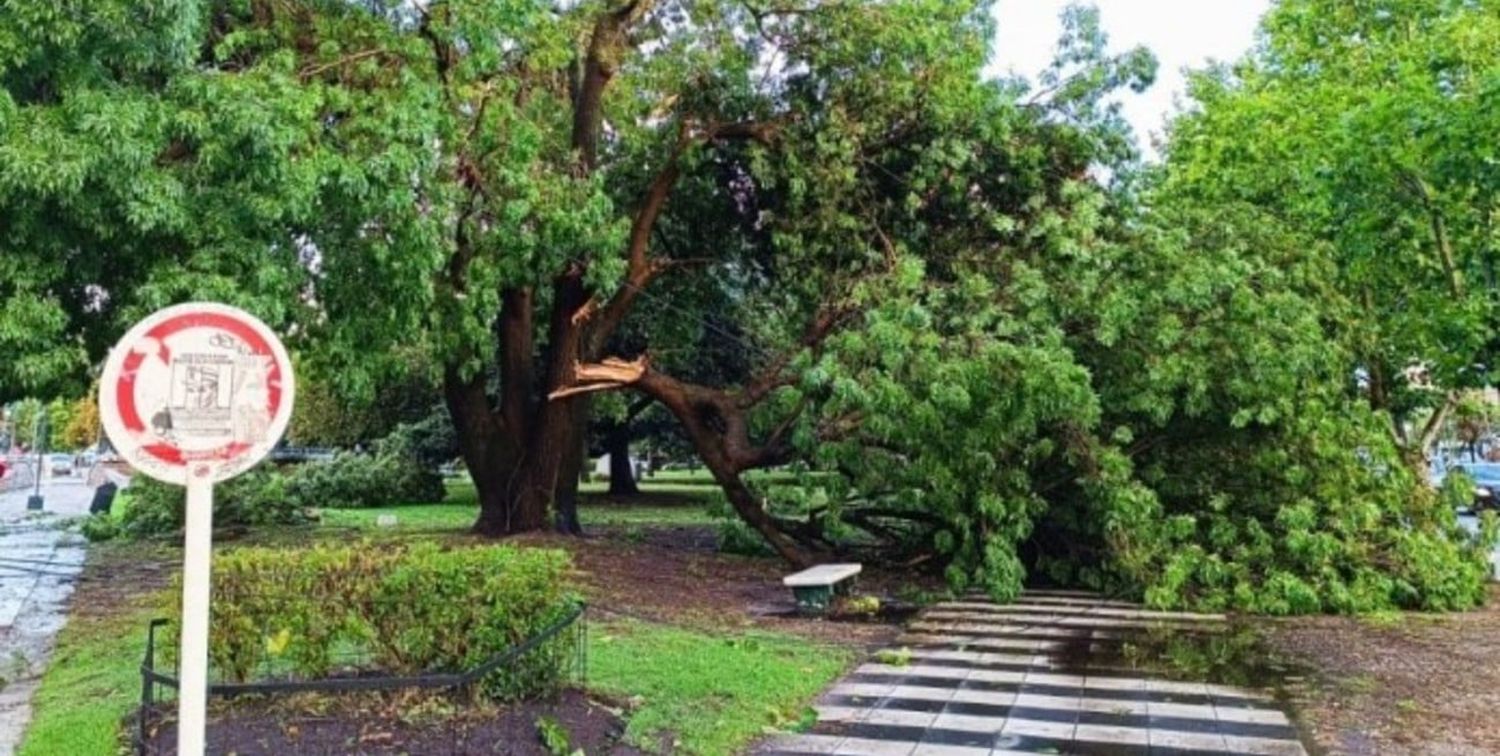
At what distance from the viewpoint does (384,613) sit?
221 inches

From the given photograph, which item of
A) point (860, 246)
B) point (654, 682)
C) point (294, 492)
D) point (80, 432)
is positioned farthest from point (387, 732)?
point (80, 432)

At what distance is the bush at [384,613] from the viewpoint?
5543 mm

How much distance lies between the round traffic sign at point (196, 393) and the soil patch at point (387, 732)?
223 cm

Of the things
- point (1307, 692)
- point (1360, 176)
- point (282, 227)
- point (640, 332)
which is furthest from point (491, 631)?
point (640, 332)

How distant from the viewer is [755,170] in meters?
12.7

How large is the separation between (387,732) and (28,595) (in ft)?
27.1

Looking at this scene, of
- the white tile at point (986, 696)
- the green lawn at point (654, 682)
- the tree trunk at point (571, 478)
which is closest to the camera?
the green lawn at point (654, 682)

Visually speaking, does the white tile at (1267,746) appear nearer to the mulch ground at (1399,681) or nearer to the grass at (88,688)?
the mulch ground at (1399,681)

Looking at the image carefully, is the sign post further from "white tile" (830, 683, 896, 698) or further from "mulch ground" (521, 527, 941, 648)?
"mulch ground" (521, 527, 941, 648)

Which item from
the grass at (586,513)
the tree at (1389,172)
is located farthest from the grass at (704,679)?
the grass at (586,513)

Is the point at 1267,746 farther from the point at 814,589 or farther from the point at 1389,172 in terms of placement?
the point at 1389,172

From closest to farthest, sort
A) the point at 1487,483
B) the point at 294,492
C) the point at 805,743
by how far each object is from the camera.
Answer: the point at 805,743
the point at 294,492
the point at 1487,483

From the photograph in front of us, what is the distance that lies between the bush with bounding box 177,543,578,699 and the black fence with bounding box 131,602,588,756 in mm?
94

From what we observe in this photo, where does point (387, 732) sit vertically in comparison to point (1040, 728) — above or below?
above
